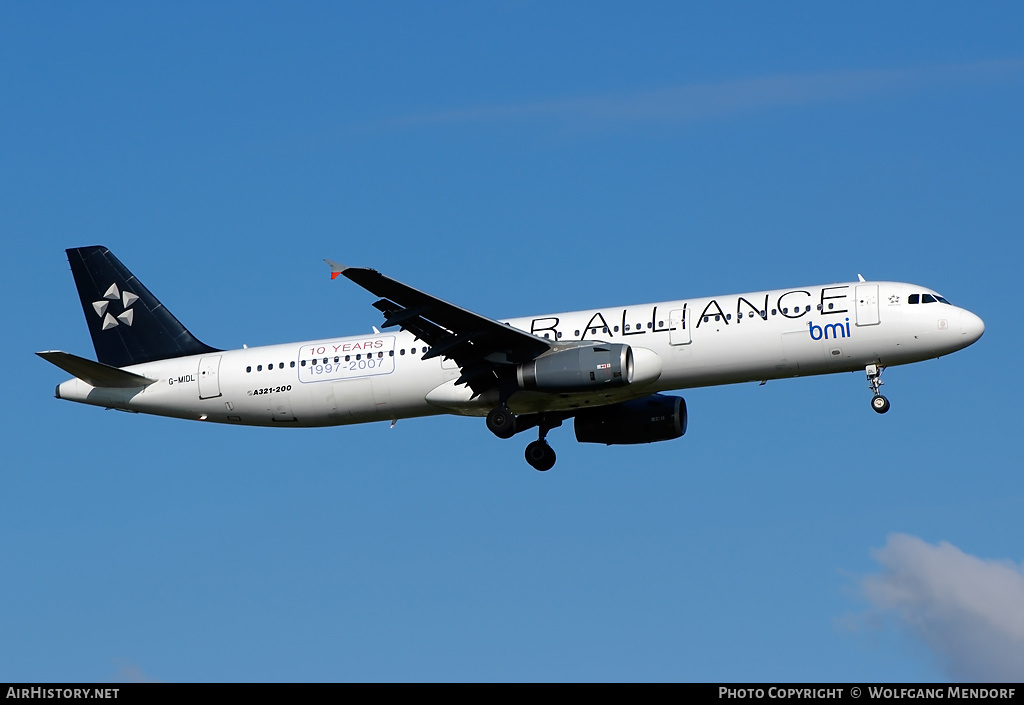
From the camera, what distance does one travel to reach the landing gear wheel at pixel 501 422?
43312 millimetres

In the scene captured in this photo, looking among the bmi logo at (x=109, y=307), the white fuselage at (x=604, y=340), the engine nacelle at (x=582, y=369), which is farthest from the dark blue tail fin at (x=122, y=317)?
the engine nacelle at (x=582, y=369)

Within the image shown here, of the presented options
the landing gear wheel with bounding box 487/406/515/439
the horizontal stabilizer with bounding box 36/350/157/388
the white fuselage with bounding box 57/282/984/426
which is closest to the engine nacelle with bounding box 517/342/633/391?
the white fuselage with bounding box 57/282/984/426

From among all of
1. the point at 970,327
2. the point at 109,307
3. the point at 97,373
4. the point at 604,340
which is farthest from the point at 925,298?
the point at 109,307

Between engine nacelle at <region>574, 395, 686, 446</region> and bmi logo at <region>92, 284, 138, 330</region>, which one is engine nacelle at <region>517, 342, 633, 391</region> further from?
bmi logo at <region>92, 284, 138, 330</region>

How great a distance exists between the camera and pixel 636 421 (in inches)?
1833

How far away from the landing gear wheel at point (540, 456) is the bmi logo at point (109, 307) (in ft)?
48.6

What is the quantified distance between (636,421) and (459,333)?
750cm

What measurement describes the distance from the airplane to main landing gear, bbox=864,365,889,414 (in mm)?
42

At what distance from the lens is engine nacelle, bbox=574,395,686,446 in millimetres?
46500

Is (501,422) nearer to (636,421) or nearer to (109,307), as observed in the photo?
(636,421)
